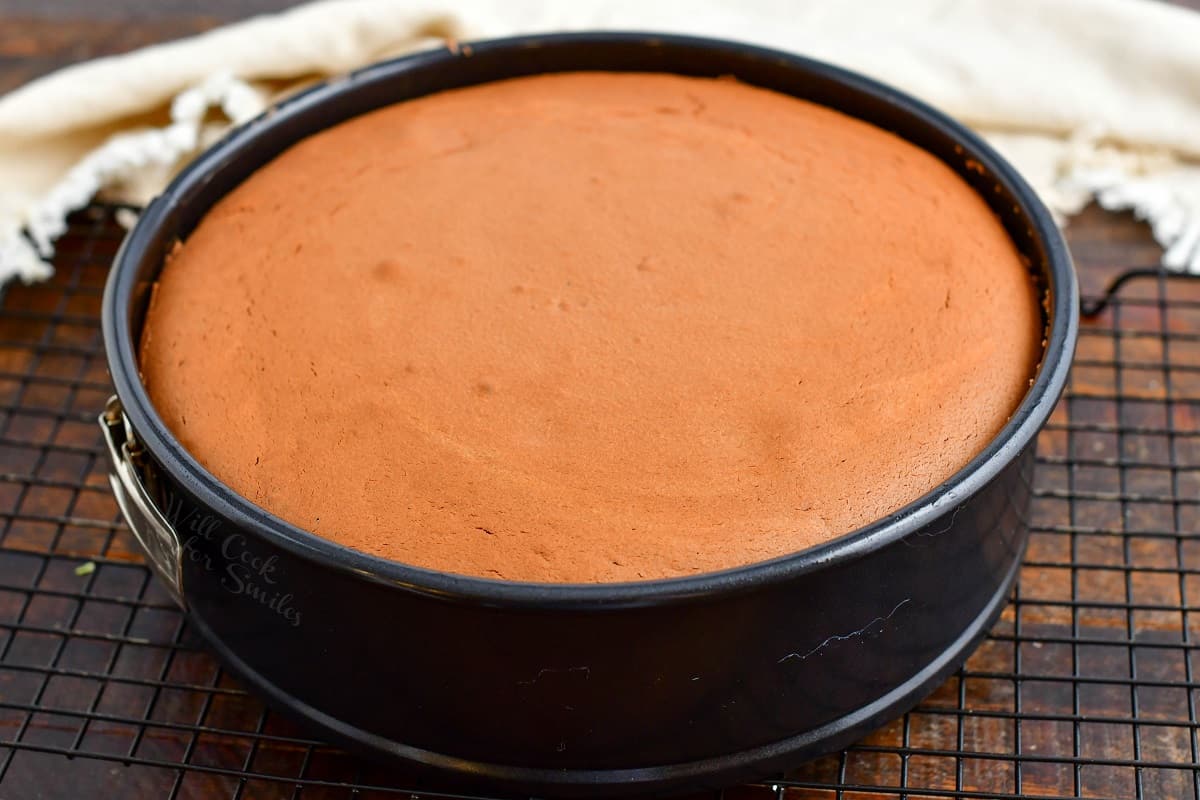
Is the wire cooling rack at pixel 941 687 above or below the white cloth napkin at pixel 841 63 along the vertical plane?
below

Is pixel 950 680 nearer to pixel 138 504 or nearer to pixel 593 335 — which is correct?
pixel 593 335

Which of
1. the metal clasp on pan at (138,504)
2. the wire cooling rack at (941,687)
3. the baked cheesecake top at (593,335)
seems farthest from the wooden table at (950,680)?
the baked cheesecake top at (593,335)

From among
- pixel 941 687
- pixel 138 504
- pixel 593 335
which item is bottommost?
pixel 941 687

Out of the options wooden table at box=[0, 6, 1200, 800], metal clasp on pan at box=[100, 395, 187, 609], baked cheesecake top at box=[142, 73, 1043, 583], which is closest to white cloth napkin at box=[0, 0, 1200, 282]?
wooden table at box=[0, 6, 1200, 800]

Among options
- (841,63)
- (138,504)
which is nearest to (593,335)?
(138,504)

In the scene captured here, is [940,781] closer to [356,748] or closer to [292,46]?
→ [356,748]

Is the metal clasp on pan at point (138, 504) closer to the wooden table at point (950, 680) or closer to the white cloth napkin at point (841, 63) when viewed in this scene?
the wooden table at point (950, 680)

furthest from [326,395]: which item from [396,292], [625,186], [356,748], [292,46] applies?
[292,46]
